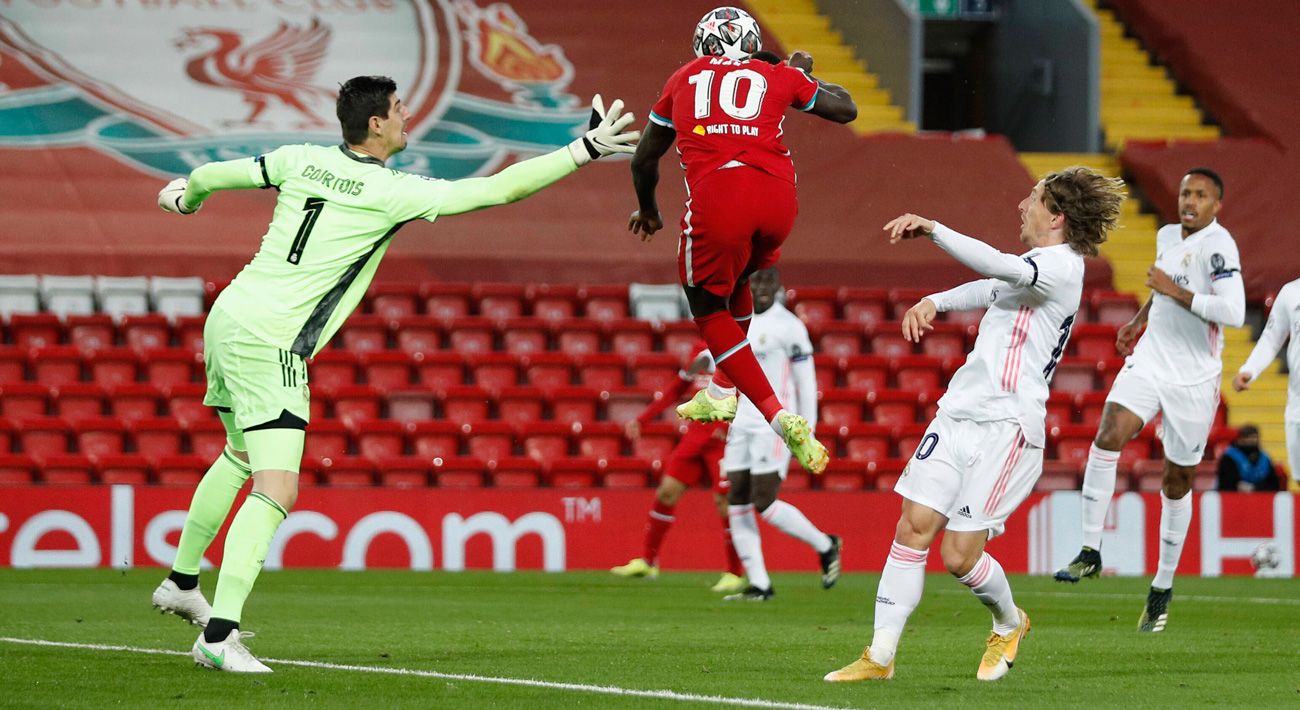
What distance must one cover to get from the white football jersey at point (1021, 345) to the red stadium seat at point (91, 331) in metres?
12.8

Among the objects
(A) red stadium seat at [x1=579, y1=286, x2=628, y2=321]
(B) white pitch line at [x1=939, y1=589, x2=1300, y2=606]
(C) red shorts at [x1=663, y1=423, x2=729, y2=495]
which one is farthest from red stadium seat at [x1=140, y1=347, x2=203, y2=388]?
(B) white pitch line at [x1=939, y1=589, x2=1300, y2=606]

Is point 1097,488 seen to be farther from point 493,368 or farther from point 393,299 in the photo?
point 393,299

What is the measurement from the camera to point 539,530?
1523 cm

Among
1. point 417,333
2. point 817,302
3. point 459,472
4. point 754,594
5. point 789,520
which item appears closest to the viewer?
point 754,594

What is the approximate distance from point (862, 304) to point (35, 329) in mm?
8502

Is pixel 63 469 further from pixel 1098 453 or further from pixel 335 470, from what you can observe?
pixel 1098 453

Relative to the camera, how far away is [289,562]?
1502 cm

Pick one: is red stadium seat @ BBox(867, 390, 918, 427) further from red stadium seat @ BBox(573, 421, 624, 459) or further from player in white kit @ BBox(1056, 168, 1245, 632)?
player in white kit @ BBox(1056, 168, 1245, 632)

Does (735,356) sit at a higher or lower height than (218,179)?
lower

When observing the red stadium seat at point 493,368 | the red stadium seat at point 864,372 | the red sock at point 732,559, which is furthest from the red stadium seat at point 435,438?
the red sock at point 732,559

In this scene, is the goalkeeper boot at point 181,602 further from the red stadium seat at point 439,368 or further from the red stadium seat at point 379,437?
the red stadium seat at point 439,368

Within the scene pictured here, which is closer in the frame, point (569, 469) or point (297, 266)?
point (297, 266)

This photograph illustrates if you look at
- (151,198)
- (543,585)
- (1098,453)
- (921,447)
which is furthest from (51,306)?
(921,447)

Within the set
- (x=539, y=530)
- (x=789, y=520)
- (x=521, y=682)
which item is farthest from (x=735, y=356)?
(x=539, y=530)
